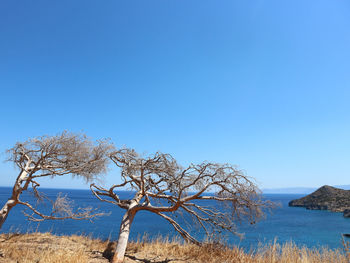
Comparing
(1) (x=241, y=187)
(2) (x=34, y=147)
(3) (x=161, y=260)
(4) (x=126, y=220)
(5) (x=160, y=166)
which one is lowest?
(3) (x=161, y=260)

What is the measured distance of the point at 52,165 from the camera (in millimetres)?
10500

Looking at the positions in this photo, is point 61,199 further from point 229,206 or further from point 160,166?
point 229,206

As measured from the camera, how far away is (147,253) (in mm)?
9133

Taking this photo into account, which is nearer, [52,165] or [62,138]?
[62,138]

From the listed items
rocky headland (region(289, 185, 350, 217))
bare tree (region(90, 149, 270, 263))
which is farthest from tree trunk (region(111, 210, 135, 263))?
rocky headland (region(289, 185, 350, 217))

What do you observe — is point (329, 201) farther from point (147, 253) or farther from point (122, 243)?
point (122, 243)

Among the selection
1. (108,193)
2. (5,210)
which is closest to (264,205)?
(108,193)

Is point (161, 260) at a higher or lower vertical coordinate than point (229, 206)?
lower

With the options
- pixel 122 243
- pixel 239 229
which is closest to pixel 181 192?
pixel 122 243

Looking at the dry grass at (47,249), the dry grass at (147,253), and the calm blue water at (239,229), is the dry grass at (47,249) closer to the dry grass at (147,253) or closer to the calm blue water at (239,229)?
the dry grass at (147,253)

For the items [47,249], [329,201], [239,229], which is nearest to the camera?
[47,249]

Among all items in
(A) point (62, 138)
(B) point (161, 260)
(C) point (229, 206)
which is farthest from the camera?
(A) point (62, 138)

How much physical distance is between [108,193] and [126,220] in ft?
6.14

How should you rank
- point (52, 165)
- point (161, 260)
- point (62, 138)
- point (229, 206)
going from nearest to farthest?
point (161, 260)
point (229, 206)
point (62, 138)
point (52, 165)
